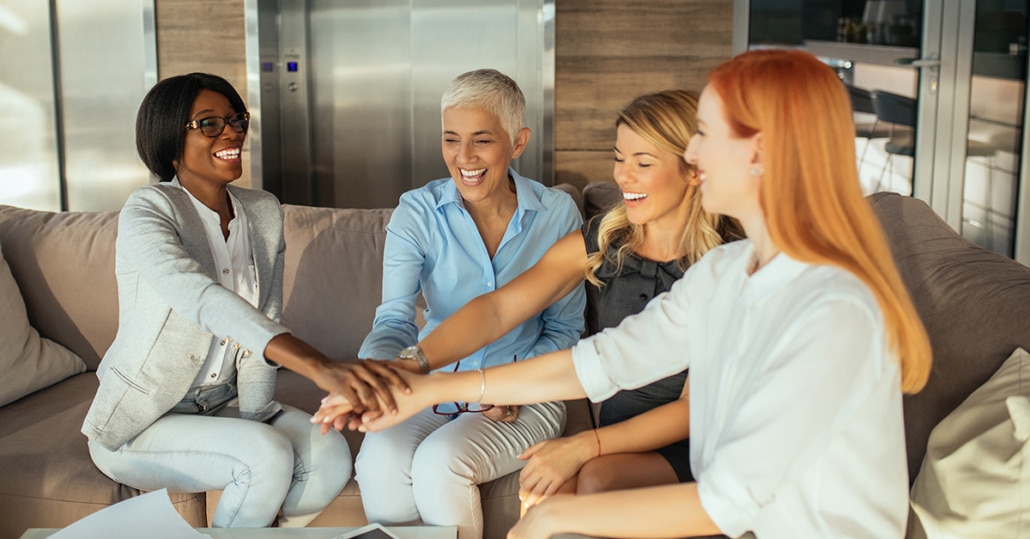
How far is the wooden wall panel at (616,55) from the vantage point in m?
4.11

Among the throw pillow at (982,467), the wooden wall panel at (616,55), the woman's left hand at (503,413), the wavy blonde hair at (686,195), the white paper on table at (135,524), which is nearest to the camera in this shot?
the throw pillow at (982,467)

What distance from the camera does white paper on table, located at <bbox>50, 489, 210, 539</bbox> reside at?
66.2 inches

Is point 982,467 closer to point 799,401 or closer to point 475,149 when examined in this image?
point 799,401

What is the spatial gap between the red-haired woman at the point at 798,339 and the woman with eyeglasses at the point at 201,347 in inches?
34.9

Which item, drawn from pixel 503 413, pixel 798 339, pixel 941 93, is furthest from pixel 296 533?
pixel 941 93

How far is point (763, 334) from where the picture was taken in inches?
49.9

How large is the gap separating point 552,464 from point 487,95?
870 mm

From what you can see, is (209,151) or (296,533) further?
(209,151)

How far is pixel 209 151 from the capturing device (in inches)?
86.1

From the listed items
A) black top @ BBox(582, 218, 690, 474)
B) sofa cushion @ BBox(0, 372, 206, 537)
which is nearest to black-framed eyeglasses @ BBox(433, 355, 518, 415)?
black top @ BBox(582, 218, 690, 474)

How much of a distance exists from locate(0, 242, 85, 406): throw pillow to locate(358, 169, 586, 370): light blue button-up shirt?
98 cm

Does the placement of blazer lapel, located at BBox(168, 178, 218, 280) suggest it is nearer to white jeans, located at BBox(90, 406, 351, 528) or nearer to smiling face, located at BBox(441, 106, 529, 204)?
white jeans, located at BBox(90, 406, 351, 528)

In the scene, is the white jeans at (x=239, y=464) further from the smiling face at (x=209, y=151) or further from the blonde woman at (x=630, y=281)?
the smiling face at (x=209, y=151)

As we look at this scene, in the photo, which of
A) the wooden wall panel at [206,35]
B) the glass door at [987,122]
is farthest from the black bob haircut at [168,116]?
the glass door at [987,122]
